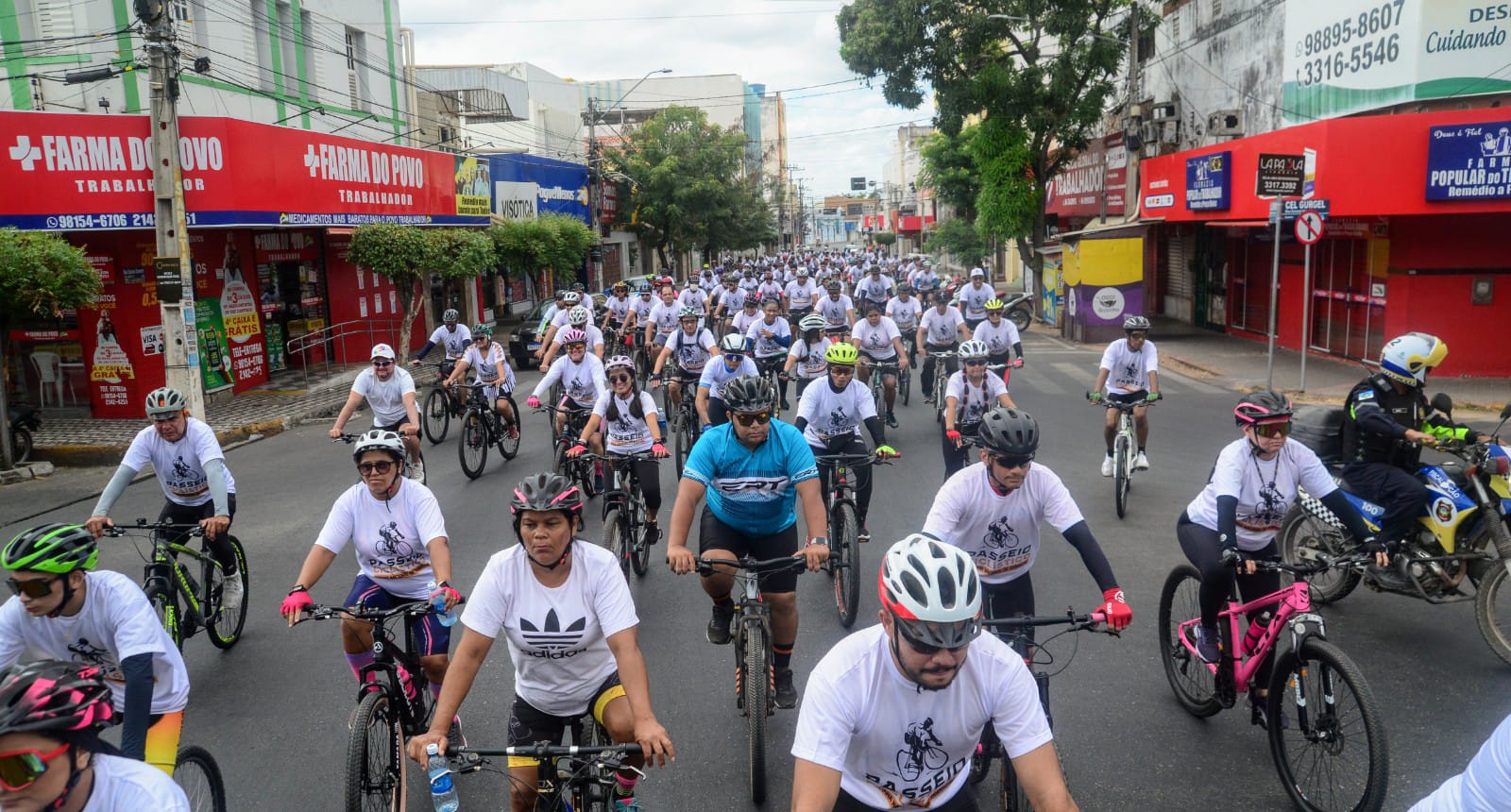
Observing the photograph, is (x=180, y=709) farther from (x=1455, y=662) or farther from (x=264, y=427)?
(x=264, y=427)

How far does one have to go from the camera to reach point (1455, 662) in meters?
6.72

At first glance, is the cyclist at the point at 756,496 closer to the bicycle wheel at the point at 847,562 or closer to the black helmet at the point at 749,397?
the black helmet at the point at 749,397

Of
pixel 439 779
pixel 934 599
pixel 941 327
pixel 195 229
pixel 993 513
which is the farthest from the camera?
pixel 195 229

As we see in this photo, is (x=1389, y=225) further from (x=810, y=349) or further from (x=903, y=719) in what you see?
(x=903, y=719)

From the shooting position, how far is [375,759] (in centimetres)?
494

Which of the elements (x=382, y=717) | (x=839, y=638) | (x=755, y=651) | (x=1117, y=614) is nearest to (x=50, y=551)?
(x=382, y=717)

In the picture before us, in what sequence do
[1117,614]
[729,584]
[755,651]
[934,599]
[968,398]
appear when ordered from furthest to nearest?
1. [968,398]
2. [729,584]
3. [755,651]
4. [1117,614]
5. [934,599]

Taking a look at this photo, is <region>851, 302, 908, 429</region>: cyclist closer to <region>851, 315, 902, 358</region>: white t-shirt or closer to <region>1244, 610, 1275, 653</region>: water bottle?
<region>851, 315, 902, 358</region>: white t-shirt

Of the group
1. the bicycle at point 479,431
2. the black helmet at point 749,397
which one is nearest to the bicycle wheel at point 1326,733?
the black helmet at point 749,397

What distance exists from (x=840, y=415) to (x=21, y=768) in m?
7.02

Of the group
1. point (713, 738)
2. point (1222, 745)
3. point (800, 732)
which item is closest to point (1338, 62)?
point (1222, 745)

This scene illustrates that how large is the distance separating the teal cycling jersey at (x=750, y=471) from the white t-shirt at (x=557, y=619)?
5.61ft

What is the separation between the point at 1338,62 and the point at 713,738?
18475 millimetres

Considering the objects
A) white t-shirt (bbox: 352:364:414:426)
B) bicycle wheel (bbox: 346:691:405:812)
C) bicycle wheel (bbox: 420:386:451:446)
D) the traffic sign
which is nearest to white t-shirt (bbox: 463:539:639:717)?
bicycle wheel (bbox: 346:691:405:812)
